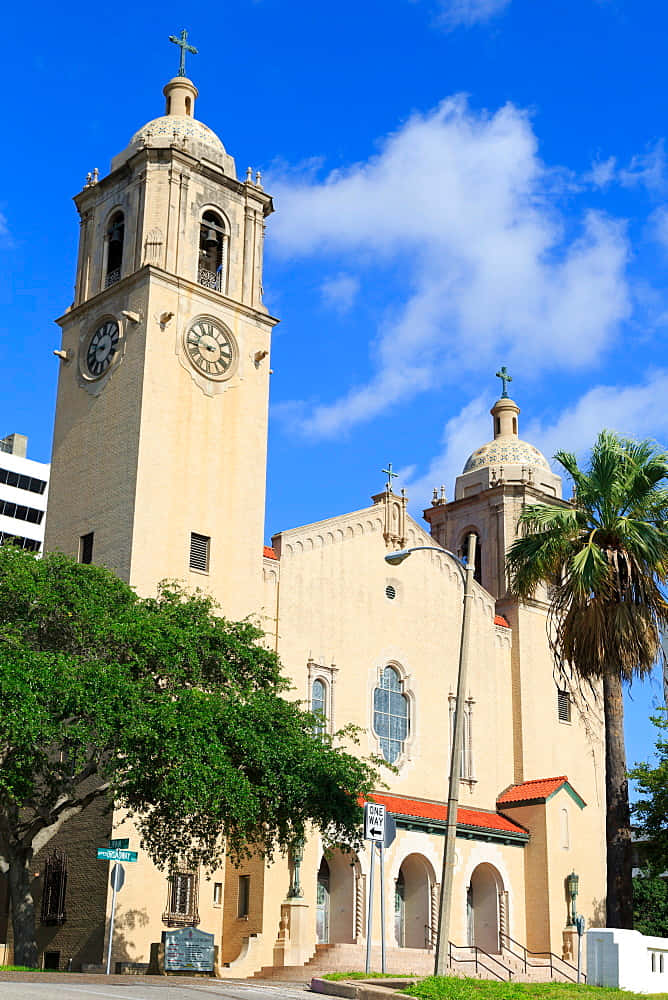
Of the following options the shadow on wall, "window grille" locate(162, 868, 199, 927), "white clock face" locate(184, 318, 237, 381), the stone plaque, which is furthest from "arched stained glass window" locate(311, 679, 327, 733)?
the shadow on wall

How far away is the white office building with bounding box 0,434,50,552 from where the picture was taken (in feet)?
322

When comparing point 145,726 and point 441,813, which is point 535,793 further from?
point 145,726

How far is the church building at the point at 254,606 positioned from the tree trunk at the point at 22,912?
4.08m

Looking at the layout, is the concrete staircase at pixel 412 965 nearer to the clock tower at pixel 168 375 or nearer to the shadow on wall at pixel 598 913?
the shadow on wall at pixel 598 913

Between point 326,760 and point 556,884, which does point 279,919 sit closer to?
point 326,760

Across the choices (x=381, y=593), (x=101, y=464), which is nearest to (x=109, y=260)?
(x=101, y=464)

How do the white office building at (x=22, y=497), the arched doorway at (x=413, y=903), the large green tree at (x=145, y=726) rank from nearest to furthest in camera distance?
the large green tree at (x=145, y=726) → the arched doorway at (x=413, y=903) → the white office building at (x=22, y=497)

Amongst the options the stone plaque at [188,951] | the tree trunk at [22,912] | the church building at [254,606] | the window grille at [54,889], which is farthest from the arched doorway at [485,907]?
the tree trunk at [22,912]

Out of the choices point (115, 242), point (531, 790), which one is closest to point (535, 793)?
point (531, 790)

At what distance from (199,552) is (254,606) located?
2.33 m

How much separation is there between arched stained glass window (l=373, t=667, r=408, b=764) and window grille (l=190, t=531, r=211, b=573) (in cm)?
803

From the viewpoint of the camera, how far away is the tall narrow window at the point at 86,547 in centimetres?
3659

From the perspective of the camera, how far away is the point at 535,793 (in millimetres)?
42188

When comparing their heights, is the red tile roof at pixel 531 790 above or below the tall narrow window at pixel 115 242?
below
